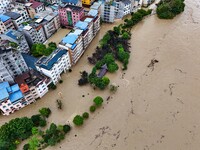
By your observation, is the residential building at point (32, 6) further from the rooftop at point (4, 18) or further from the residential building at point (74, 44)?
the residential building at point (74, 44)

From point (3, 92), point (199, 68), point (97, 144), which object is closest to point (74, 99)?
point (97, 144)

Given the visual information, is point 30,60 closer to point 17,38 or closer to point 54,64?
point 17,38

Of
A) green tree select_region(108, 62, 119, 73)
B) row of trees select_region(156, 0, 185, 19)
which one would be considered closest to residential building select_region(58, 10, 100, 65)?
green tree select_region(108, 62, 119, 73)

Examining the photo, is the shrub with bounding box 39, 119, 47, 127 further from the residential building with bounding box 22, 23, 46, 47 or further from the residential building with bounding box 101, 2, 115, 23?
the residential building with bounding box 101, 2, 115, 23

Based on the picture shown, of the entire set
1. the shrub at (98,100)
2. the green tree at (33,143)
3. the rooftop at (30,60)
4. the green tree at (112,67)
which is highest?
the rooftop at (30,60)

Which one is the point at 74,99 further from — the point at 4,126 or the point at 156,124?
the point at 156,124

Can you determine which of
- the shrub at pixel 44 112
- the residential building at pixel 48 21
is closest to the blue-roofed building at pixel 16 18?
the residential building at pixel 48 21
